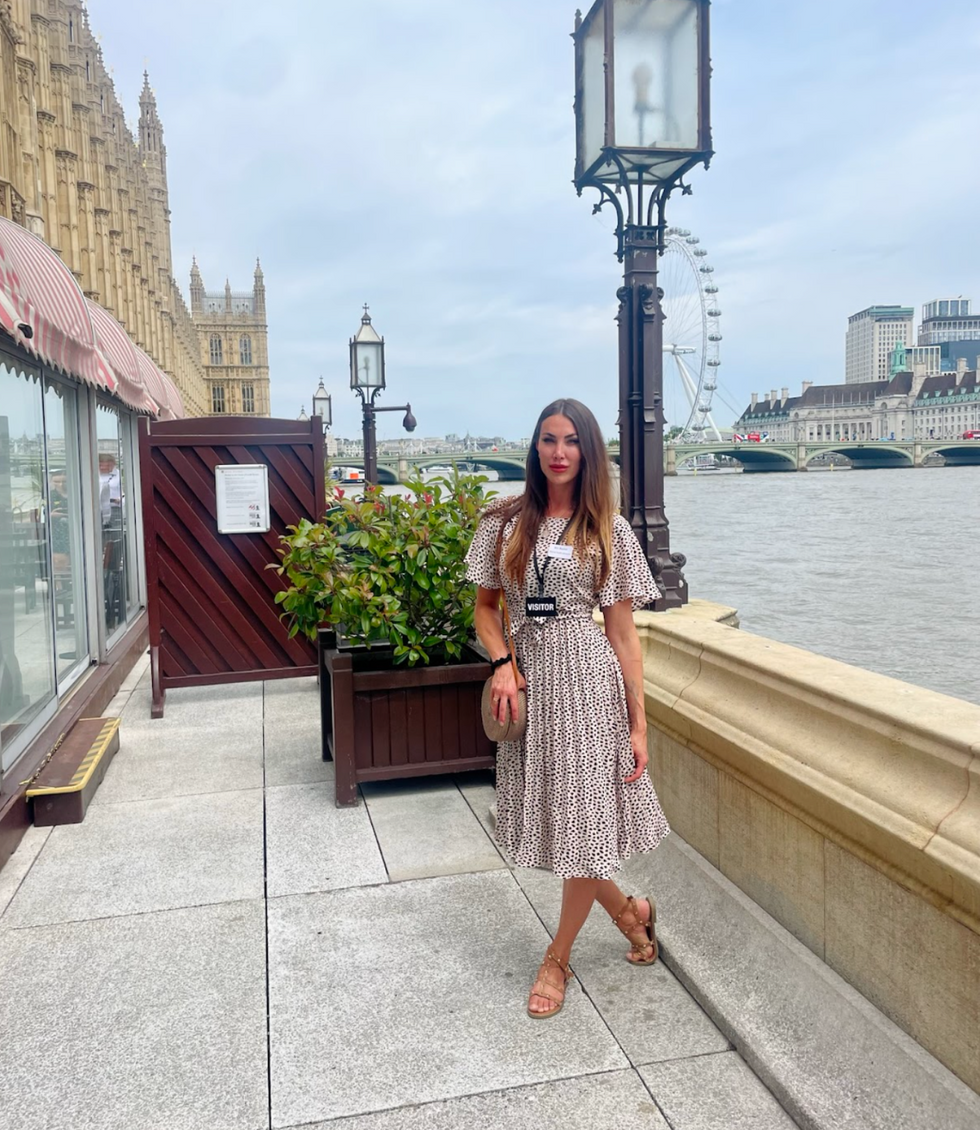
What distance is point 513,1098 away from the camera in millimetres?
2600

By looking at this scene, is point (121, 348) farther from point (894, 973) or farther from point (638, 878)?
point (894, 973)

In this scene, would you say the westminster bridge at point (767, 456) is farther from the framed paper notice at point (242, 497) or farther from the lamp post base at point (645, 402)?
the lamp post base at point (645, 402)

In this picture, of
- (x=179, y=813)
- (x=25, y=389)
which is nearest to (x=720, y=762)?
(x=179, y=813)

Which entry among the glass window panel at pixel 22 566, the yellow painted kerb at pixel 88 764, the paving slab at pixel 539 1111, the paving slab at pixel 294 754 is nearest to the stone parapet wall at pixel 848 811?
the paving slab at pixel 539 1111

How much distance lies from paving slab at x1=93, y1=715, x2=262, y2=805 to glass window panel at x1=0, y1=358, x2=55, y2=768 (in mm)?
576

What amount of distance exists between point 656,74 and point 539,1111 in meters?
4.42

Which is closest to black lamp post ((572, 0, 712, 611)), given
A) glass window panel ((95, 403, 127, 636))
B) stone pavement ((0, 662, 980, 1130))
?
stone pavement ((0, 662, 980, 1130))

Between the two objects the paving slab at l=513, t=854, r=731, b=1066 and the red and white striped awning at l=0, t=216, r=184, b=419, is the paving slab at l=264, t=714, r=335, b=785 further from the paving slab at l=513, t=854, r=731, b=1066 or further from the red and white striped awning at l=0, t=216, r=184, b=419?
the red and white striped awning at l=0, t=216, r=184, b=419

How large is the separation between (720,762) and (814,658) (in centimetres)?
49

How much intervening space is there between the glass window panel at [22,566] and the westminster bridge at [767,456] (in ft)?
181

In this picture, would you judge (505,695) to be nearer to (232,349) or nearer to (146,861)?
(146,861)

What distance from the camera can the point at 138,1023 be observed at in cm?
300

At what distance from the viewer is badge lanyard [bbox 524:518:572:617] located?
2938 mm

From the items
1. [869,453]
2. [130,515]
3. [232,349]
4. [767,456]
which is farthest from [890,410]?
[130,515]
